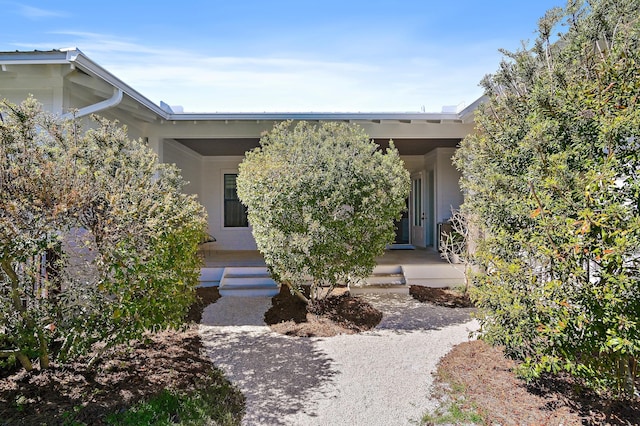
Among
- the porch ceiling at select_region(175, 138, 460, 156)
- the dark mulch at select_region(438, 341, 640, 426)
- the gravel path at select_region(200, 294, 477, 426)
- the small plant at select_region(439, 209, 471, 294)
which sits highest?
the porch ceiling at select_region(175, 138, 460, 156)

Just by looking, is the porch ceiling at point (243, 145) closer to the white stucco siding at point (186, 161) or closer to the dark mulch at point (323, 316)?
the white stucco siding at point (186, 161)

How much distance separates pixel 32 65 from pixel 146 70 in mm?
3093

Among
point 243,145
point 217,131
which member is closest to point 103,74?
point 217,131

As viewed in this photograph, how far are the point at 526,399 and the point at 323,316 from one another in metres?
3.03

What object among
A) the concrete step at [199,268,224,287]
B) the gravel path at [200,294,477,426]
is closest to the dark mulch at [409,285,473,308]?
the gravel path at [200,294,477,426]

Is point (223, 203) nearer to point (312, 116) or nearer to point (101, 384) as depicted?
point (312, 116)

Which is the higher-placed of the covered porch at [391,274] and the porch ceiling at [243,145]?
the porch ceiling at [243,145]

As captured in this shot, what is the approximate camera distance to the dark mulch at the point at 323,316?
17.2ft

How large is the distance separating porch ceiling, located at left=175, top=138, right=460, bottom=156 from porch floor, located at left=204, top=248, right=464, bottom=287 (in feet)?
9.69

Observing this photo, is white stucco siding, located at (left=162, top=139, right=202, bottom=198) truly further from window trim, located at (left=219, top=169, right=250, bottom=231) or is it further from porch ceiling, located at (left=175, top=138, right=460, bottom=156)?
window trim, located at (left=219, top=169, right=250, bottom=231)

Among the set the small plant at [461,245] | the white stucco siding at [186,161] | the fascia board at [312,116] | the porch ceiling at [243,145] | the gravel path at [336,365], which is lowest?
the gravel path at [336,365]

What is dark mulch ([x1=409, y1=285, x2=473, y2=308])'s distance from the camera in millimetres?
6586

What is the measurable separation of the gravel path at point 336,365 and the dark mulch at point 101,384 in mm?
295

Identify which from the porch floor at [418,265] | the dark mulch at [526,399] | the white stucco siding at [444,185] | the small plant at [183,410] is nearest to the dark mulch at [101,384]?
the small plant at [183,410]
